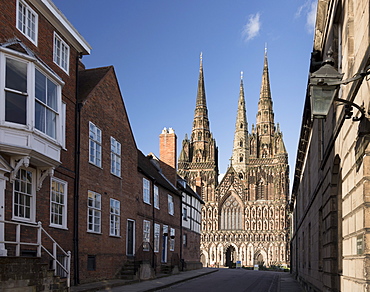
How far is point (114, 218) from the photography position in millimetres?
23203

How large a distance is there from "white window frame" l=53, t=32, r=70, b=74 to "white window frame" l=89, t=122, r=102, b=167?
2859mm

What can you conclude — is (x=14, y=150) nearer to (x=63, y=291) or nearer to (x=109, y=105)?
(x=63, y=291)

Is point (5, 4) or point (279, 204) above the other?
point (5, 4)

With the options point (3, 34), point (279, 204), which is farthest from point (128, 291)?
point (279, 204)

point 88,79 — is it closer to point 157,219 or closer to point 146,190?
point 146,190

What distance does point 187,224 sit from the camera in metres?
43.4

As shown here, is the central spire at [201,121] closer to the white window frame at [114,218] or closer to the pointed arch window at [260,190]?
the pointed arch window at [260,190]

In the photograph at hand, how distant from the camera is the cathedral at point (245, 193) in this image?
305ft

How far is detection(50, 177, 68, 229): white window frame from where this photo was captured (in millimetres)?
16923

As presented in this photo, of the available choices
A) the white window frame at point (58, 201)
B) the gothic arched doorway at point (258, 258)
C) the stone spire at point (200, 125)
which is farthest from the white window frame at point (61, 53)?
the stone spire at point (200, 125)

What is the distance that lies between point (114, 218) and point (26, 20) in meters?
10.6

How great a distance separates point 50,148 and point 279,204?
268ft

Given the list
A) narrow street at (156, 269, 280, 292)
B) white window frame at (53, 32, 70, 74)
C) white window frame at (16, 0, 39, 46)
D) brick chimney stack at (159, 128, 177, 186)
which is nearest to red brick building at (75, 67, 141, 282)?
white window frame at (53, 32, 70, 74)

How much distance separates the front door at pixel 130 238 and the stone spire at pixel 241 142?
2958 inches
